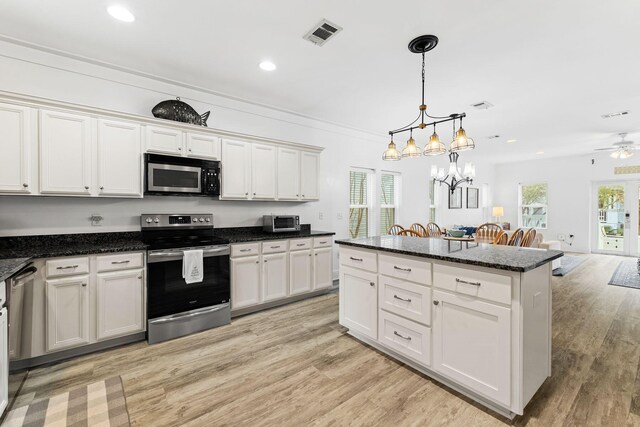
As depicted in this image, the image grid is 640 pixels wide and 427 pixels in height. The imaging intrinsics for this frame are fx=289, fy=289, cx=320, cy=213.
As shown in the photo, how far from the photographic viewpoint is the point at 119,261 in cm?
271

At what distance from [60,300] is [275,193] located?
2.46 metres

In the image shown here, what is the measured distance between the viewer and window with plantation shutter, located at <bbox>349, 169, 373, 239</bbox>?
18.2ft

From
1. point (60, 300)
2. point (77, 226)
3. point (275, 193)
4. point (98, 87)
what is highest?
point (98, 87)

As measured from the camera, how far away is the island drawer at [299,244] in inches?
153

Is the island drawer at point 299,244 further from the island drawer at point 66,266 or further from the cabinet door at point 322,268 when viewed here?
the island drawer at point 66,266

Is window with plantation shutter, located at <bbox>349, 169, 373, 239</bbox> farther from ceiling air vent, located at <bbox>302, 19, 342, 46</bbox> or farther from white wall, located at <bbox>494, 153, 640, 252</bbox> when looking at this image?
white wall, located at <bbox>494, 153, 640, 252</bbox>

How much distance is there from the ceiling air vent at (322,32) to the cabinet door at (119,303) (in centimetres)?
271

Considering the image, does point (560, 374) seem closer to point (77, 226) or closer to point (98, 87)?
point (77, 226)

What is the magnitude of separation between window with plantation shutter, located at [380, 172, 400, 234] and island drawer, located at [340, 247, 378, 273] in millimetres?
3294

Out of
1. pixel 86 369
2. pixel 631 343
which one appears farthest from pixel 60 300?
pixel 631 343

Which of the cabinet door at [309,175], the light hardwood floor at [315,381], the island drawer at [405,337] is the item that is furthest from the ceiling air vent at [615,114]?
the island drawer at [405,337]

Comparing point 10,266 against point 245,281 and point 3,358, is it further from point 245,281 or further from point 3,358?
point 245,281

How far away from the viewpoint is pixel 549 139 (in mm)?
6270

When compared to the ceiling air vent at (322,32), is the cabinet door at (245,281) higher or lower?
lower
